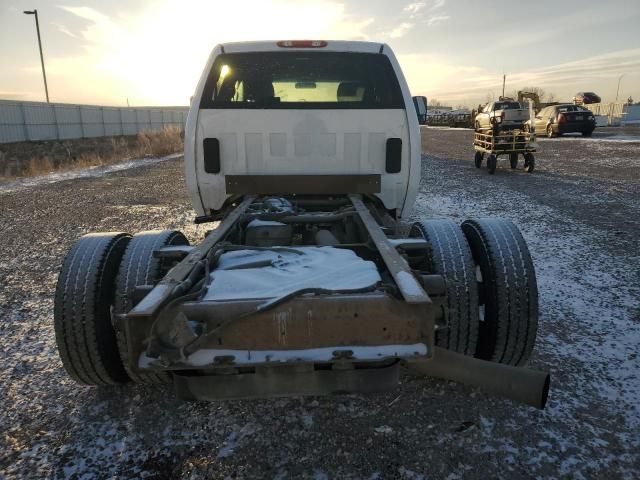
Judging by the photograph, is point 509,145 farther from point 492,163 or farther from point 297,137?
A: point 297,137

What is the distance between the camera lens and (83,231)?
278 inches

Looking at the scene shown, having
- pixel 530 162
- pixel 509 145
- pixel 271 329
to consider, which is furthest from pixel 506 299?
pixel 509 145

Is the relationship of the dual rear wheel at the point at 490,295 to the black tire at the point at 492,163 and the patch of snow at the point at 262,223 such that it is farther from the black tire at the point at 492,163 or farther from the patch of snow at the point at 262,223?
the black tire at the point at 492,163

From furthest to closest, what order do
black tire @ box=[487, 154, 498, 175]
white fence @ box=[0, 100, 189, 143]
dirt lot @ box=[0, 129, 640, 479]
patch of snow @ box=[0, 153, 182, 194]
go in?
white fence @ box=[0, 100, 189, 143]
black tire @ box=[487, 154, 498, 175]
patch of snow @ box=[0, 153, 182, 194]
dirt lot @ box=[0, 129, 640, 479]

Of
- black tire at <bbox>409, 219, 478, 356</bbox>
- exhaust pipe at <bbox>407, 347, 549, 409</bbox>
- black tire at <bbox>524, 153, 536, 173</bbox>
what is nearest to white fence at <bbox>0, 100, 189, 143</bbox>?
black tire at <bbox>524, 153, 536, 173</bbox>

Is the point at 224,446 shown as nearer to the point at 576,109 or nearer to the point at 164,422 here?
the point at 164,422

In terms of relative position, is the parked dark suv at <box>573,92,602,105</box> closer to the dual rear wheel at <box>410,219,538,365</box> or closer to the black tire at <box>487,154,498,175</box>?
the black tire at <box>487,154,498,175</box>

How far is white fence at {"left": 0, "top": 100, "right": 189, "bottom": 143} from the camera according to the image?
104 feet

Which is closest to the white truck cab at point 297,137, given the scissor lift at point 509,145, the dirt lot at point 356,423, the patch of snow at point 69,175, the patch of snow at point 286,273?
the patch of snow at point 286,273

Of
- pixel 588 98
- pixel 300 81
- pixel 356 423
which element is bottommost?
pixel 356 423

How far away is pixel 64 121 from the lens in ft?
122

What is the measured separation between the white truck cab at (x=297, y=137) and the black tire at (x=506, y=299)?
1357mm

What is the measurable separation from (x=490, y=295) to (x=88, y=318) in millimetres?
2310

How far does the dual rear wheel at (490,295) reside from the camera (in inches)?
99.4
